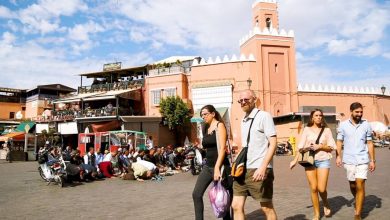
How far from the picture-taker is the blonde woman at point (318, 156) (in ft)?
18.1

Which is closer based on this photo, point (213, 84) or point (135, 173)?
point (135, 173)

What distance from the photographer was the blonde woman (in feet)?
18.1

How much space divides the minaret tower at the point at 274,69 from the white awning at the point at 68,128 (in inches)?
→ 644

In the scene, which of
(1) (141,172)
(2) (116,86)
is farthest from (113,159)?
(2) (116,86)

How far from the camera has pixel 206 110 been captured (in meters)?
4.96

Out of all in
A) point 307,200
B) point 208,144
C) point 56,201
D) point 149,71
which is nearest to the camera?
point 208,144

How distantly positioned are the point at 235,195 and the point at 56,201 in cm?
527

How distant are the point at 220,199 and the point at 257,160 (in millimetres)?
770

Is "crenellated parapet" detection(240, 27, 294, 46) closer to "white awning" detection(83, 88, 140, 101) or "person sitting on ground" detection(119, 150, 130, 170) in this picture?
"white awning" detection(83, 88, 140, 101)

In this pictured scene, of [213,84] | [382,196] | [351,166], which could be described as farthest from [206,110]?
[213,84]

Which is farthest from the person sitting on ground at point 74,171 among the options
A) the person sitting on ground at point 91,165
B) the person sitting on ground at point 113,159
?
the person sitting on ground at point 113,159

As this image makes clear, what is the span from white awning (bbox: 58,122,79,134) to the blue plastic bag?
1184 inches

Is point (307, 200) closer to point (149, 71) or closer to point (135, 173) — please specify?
point (135, 173)

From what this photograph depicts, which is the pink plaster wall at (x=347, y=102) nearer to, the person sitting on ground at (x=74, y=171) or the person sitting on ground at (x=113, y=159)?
the person sitting on ground at (x=113, y=159)
